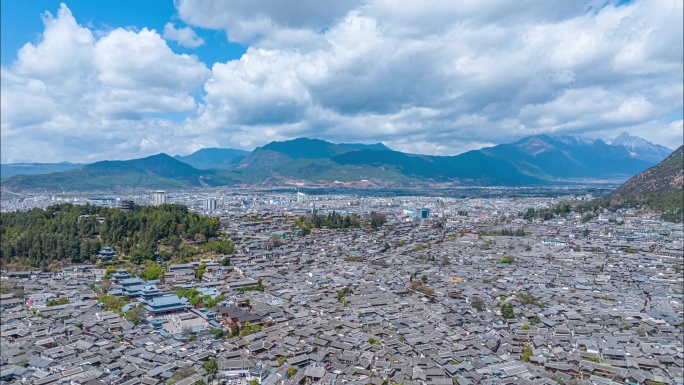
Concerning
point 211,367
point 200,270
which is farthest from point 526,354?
point 200,270

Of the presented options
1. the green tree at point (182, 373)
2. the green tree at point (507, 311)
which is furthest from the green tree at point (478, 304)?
the green tree at point (182, 373)

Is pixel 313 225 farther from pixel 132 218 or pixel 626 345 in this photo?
pixel 626 345

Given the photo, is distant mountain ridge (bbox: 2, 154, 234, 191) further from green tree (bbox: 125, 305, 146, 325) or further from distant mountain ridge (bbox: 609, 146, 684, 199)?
distant mountain ridge (bbox: 609, 146, 684, 199)

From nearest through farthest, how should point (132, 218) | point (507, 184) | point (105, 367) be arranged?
point (105, 367)
point (132, 218)
point (507, 184)

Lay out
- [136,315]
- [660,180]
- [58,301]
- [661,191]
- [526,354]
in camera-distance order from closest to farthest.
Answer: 1. [526,354]
2. [136,315]
3. [58,301]
4. [661,191]
5. [660,180]

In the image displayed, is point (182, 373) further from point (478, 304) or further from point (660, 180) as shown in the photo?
point (660, 180)

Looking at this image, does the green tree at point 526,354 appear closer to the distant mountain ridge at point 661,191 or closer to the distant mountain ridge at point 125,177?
the distant mountain ridge at point 661,191

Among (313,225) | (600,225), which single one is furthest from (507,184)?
(313,225)

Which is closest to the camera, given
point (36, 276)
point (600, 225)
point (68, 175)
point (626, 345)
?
point (626, 345)

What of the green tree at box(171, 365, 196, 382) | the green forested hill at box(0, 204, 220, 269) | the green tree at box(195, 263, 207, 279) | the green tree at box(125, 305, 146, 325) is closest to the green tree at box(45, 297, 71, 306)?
the green tree at box(125, 305, 146, 325)
